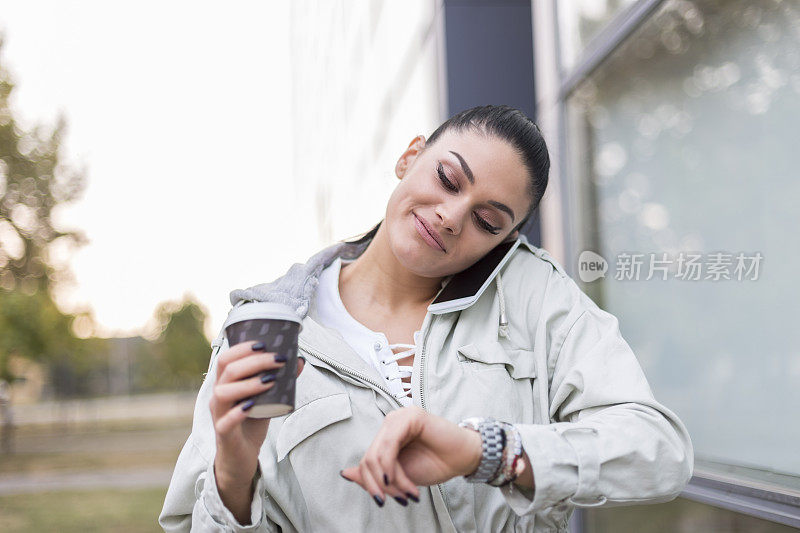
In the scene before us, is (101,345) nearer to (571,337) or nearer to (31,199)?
(31,199)

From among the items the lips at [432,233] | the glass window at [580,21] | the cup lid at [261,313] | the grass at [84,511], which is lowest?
the grass at [84,511]

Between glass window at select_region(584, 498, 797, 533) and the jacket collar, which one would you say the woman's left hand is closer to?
the jacket collar

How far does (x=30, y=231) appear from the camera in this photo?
1377 centimetres

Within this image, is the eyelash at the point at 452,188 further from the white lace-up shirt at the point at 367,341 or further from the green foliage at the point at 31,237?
the green foliage at the point at 31,237

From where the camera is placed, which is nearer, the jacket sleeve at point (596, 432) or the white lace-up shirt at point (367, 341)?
the jacket sleeve at point (596, 432)

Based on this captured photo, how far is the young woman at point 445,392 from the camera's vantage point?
124cm

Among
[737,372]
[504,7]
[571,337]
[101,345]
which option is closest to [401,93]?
[504,7]

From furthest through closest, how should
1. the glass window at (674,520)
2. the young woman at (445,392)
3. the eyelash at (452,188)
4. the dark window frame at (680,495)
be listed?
the glass window at (674,520) → the dark window frame at (680,495) → the eyelash at (452,188) → the young woman at (445,392)

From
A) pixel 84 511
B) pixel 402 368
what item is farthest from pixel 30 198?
pixel 402 368

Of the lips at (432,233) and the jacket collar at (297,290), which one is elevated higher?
the lips at (432,233)

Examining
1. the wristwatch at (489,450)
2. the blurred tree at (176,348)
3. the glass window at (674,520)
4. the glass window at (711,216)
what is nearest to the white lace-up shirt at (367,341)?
the wristwatch at (489,450)

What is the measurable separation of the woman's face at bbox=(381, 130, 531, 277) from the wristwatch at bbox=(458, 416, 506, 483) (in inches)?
21.7

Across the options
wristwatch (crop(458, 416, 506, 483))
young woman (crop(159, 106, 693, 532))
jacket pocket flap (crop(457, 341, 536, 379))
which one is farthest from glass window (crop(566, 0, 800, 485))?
wristwatch (crop(458, 416, 506, 483))

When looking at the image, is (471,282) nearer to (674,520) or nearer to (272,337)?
(272,337)
